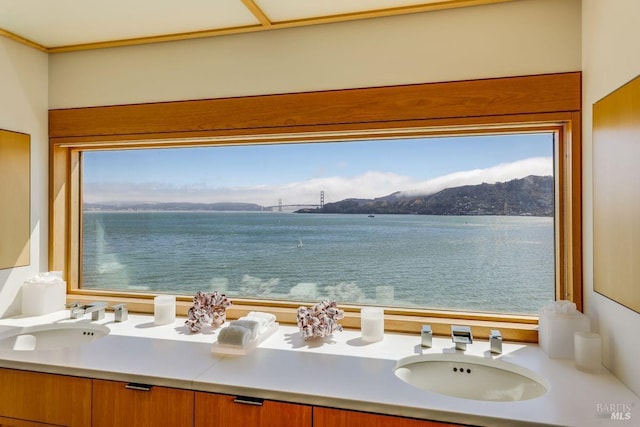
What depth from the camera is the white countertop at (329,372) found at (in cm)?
121

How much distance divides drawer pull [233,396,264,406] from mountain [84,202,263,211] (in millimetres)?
1200

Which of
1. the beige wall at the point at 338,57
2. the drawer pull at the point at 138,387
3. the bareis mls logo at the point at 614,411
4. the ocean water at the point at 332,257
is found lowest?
the drawer pull at the point at 138,387

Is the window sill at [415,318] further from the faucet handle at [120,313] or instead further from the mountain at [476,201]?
the mountain at [476,201]

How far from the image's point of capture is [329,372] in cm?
148

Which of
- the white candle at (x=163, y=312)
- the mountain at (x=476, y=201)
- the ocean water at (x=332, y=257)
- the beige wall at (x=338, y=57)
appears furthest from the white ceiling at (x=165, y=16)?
the white candle at (x=163, y=312)

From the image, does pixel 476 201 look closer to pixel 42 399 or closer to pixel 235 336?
pixel 235 336

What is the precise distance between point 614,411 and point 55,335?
2452 millimetres

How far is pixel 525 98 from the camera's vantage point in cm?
181

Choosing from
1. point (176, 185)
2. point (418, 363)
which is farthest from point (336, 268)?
point (176, 185)

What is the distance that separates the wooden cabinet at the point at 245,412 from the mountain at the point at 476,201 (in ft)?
3.76

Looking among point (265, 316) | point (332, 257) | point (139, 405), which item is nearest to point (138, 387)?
point (139, 405)

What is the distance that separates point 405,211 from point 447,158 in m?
0.35

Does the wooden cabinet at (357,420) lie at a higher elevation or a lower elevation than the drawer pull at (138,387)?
lower

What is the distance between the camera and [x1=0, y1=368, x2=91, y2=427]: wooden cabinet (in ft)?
4.96
